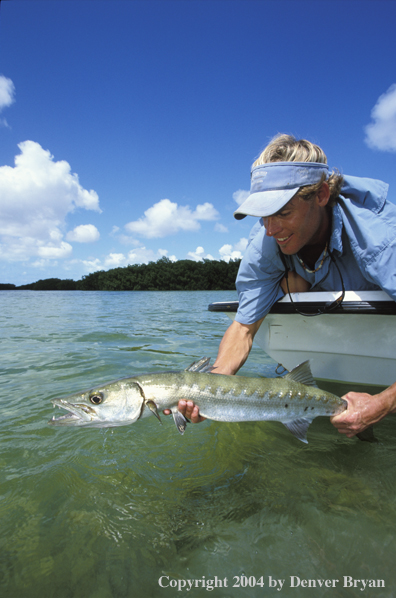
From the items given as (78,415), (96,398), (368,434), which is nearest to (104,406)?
(96,398)

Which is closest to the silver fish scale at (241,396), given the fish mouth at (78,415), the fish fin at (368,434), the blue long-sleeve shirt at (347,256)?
the fish mouth at (78,415)

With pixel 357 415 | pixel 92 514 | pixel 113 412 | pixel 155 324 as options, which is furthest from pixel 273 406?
pixel 155 324

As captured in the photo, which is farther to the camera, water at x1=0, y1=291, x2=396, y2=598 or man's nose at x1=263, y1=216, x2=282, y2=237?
man's nose at x1=263, y1=216, x2=282, y2=237

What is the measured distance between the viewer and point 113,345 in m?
8.93

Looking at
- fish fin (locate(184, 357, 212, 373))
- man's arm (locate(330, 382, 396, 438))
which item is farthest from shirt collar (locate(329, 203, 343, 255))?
fish fin (locate(184, 357, 212, 373))

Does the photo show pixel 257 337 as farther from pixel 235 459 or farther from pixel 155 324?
pixel 155 324

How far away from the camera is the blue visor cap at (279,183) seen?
119 inches

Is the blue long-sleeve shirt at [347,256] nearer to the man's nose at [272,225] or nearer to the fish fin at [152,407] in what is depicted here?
the man's nose at [272,225]

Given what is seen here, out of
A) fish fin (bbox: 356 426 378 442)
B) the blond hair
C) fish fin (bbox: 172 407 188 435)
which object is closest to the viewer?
fish fin (bbox: 172 407 188 435)

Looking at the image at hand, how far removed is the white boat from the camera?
3.64 meters

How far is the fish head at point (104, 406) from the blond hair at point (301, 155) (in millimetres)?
2203

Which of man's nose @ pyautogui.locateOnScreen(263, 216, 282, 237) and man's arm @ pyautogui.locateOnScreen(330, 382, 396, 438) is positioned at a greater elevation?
man's nose @ pyautogui.locateOnScreen(263, 216, 282, 237)

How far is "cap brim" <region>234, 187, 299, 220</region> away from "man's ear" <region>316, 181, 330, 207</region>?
298mm

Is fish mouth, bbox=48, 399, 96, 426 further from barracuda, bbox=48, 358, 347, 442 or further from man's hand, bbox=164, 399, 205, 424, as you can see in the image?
man's hand, bbox=164, 399, 205, 424
